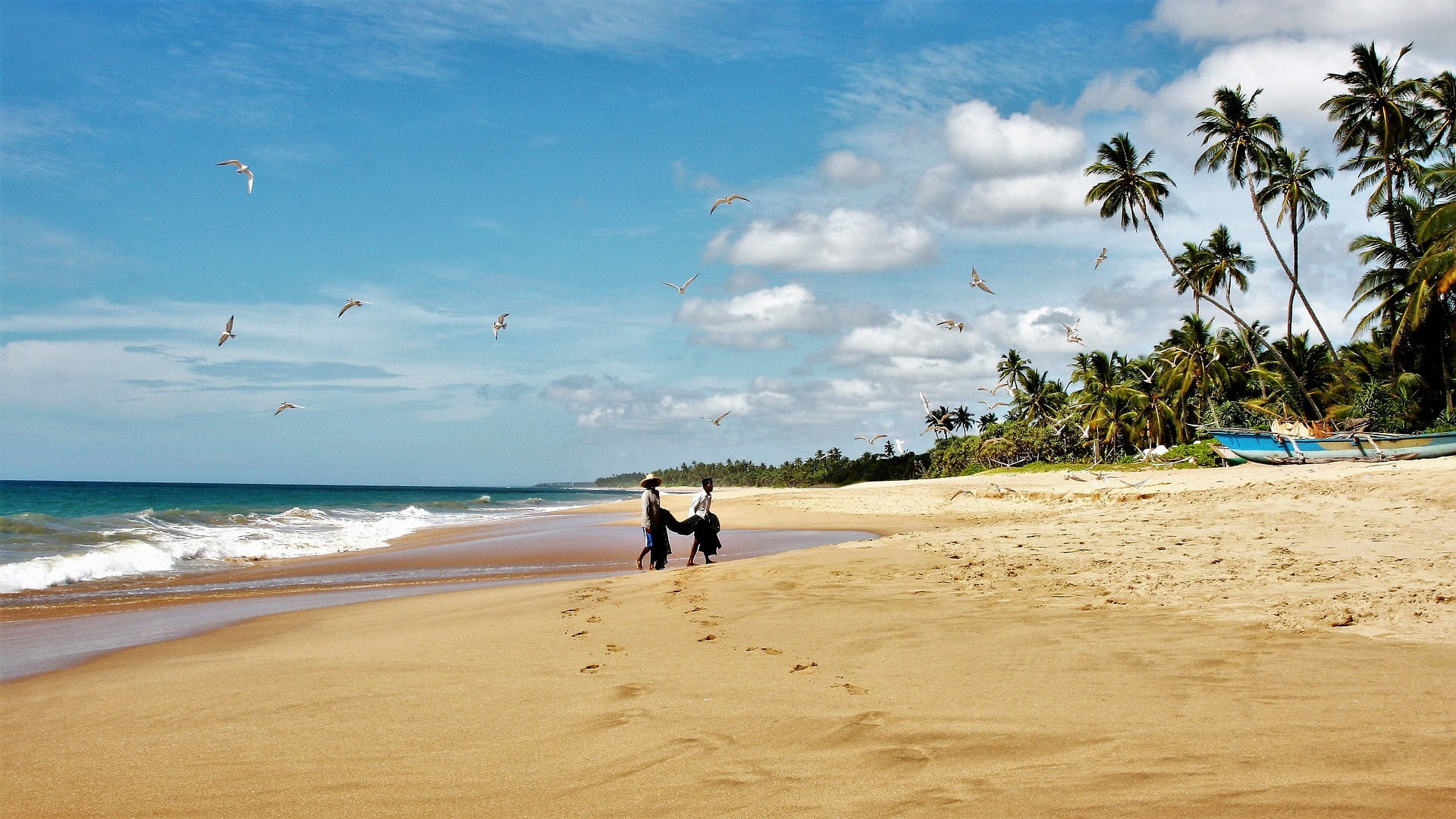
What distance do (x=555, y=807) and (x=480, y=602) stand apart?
22.6 feet

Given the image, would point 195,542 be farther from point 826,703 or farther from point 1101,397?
point 1101,397

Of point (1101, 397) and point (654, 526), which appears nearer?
point (654, 526)

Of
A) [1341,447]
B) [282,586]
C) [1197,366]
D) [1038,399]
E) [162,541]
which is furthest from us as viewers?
[1038,399]

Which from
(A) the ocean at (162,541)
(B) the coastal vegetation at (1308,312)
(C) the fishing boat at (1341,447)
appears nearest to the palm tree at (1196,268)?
(B) the coastal vegetation at (1308,312)

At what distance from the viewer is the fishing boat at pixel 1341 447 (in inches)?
987

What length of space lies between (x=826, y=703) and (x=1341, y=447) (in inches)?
1141

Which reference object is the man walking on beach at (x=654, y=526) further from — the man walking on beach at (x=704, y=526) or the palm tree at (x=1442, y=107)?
the palm tree at (x=1442, y=107)

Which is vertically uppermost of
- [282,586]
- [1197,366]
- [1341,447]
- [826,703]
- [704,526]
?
[1197,366]

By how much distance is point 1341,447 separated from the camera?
26438mm

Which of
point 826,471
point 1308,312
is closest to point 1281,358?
point 1308,312

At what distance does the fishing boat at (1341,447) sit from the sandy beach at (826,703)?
20.5m

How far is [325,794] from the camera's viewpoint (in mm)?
3725

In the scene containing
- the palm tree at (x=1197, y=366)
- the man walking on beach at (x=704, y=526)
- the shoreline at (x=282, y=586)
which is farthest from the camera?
the palm tree at (x=1197, y=366)

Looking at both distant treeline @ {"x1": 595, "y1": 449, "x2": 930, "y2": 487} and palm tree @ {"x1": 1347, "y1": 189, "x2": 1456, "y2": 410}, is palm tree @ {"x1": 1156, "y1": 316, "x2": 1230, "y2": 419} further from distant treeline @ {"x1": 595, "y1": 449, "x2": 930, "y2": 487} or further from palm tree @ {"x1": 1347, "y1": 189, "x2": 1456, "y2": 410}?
distant treeline @ {"x1": 595, "y1": 449, "x2": 930, "y2": 487}
